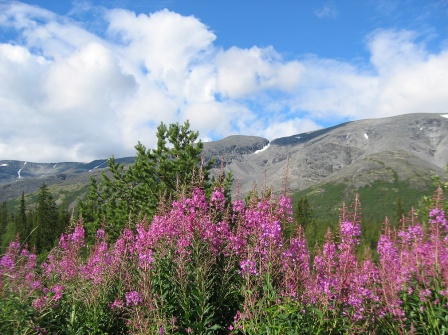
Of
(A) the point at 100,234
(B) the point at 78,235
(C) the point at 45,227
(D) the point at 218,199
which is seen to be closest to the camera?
(D) the point at 218,199

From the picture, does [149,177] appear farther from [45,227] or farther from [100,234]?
[45,227]

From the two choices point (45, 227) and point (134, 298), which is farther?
point (45, 227)

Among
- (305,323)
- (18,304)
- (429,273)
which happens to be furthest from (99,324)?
(429,273)

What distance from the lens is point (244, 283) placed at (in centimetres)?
641

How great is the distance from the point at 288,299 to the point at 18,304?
456 centimetres

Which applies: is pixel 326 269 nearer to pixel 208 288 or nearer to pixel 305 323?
pixel 305 323

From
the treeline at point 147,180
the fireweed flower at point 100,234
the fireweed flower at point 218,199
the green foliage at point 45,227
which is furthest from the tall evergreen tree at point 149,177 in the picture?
the green foliage at point 45,227

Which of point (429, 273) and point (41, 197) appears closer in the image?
point (429, 273)

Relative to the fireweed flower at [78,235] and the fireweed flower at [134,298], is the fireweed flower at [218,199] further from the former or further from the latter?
the fireweed flower at [78,235]

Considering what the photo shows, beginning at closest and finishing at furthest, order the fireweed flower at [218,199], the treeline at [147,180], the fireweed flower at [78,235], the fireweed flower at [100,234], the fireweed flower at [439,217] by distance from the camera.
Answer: the fireweed flower at [439,217] → the fireweed flower at [218,199] → the fireweed flower at [78,235] → the fireweed flower at [100,234] → the treeline at [147,180]

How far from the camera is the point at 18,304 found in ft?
20.2

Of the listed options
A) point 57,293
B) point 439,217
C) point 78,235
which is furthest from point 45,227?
point 439,217

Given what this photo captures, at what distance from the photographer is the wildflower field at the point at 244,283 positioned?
5660 mm

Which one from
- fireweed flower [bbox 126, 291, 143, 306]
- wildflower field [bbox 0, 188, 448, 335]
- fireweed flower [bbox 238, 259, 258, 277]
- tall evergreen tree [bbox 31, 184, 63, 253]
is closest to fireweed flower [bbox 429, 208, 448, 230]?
wildflower field [bbox 0, 188, 448, 335]
